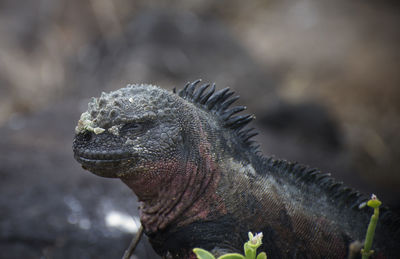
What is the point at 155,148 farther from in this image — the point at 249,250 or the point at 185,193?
the point at 249,250

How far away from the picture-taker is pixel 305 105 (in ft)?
26.4

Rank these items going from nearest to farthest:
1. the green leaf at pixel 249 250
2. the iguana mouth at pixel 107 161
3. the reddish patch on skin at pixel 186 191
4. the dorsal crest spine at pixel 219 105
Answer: the green leaf at pixel 249 250 < the iguana mouth at pixel 107 161 < the reddish patch on skin at pixel 186 191 < the dorsal crest spine at pixel 219 105

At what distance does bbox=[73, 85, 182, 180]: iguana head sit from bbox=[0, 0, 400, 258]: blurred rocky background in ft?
4.34

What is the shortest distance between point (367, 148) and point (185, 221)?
6969 mm

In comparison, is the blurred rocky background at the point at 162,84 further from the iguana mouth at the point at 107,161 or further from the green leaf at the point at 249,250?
the green leaf at the point at 249,250

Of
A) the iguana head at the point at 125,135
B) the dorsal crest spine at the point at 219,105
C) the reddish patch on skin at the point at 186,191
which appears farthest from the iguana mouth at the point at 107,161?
the dorsal crest spine at the point at 219,105

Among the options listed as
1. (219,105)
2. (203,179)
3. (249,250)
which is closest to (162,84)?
(219,105)

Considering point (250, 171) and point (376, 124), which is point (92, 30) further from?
point (250, 171)

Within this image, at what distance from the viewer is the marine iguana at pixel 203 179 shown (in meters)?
2.01

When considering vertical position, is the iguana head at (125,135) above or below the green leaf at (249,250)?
above

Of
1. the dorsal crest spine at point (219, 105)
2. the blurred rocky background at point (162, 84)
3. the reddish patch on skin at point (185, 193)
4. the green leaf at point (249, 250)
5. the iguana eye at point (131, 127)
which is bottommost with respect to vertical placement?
the green leaf at point (249, 250)

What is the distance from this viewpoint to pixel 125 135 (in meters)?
2.01

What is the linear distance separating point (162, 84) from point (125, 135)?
20.9ft

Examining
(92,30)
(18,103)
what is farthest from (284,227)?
(92,30)
